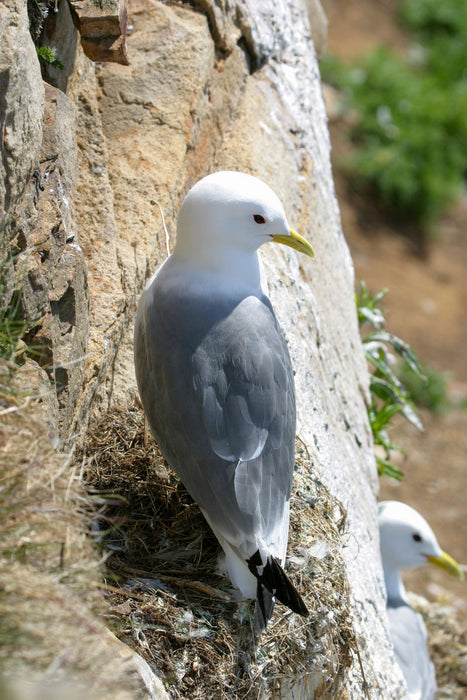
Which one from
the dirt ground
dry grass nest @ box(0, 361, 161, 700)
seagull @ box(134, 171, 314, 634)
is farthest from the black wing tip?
the dirt ground

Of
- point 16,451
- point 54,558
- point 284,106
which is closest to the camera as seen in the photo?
point 54,558

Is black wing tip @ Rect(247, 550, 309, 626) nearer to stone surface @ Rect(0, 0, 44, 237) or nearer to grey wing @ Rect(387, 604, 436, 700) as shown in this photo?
stone surface @ Rect(0, 0, 44, 237)

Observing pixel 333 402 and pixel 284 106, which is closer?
pixel 333 402

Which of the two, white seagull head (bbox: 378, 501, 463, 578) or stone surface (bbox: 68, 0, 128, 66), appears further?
white seagull head (bbox: 378, 501, 463, 578)

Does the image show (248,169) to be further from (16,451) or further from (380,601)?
(16,451)

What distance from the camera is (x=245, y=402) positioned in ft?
7.36

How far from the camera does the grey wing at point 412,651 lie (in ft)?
11.8

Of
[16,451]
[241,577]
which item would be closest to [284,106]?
[241,577]

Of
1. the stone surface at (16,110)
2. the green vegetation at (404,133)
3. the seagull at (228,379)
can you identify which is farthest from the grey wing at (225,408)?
the green vegetation at (404,133)

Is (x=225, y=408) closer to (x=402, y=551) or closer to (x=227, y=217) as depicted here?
(x=227, y=217)

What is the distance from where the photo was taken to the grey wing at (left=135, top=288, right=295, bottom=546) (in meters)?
2.19

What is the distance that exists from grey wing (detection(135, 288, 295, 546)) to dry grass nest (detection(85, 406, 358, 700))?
0.20 meters

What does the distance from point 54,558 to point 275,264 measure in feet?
6.00

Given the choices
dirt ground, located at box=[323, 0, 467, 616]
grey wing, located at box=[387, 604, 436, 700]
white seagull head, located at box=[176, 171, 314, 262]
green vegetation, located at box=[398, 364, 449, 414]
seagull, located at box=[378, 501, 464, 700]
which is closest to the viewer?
white seagull head, located at box=[176, 171, 314, 262]
